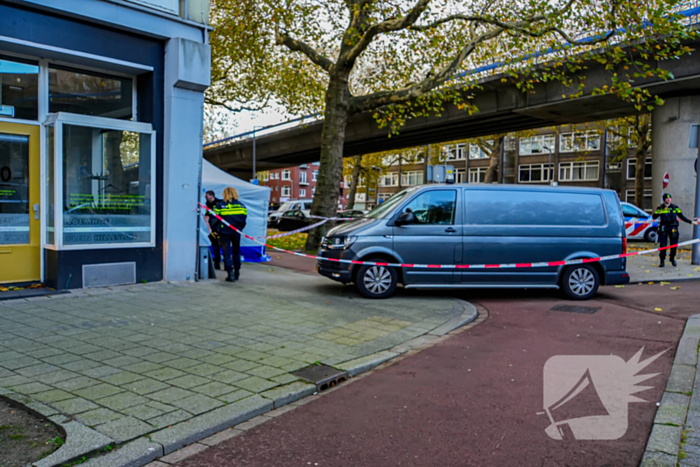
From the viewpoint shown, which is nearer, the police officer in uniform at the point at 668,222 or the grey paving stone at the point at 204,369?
the grey paving stone at the point at 204,369

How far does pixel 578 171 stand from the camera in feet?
209

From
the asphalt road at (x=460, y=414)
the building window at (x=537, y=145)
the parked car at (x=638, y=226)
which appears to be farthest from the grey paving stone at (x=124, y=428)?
the building window at (x=537, y=145)

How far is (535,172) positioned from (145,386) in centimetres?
6694

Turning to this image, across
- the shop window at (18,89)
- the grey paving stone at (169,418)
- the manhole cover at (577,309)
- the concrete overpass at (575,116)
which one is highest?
the concrete overpass at (575,116)

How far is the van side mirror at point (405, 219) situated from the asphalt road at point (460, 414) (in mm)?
2505

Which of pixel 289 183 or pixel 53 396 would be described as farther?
pixel 289 183

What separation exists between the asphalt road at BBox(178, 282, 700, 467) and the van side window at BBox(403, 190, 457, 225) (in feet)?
8.36

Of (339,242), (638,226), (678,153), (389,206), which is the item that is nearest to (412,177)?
(638,226)

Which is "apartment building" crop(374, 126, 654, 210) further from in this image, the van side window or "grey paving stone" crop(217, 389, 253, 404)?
"grey paving stone" crop(217, 389, 253, 404)

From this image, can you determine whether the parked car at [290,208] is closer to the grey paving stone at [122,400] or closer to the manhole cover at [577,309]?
the manhole cover at [577,309]

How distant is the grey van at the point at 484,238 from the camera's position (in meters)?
9.30

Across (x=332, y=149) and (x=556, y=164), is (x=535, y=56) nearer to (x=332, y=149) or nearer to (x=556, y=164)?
(x=332, y=149)

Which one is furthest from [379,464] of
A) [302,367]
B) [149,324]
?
[149,324]

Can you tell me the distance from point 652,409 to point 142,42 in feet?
29.4
